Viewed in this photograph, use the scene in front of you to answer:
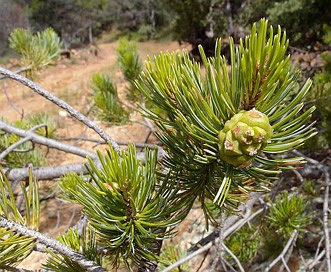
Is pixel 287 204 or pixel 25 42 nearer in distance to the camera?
pixel 287 204

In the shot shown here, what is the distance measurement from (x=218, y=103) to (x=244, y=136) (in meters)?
0.04

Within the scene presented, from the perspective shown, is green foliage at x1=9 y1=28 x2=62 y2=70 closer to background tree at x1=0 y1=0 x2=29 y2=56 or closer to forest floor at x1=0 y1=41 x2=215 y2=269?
forest floor at x1=0 y1=41 x2=215 y2=269

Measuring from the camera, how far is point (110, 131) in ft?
9.29

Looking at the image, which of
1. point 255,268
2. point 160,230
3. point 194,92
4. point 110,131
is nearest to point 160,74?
point 194,92

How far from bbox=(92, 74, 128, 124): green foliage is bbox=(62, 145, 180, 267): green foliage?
660 mm

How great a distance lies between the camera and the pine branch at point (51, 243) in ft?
1.08

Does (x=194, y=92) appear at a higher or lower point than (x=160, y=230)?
higher

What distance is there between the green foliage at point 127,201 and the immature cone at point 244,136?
75 mm

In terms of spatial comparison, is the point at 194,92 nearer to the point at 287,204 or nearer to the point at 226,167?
the point at 226,167

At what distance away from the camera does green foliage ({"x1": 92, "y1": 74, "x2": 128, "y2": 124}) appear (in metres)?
0.97

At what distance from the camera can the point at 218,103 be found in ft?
0.88

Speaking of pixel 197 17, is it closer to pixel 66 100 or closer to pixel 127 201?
pixel 66 100

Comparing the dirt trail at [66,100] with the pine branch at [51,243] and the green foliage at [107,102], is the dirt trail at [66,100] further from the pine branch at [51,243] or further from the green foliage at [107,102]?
the pine branch at [51,243]

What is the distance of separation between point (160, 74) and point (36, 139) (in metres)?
0.56
